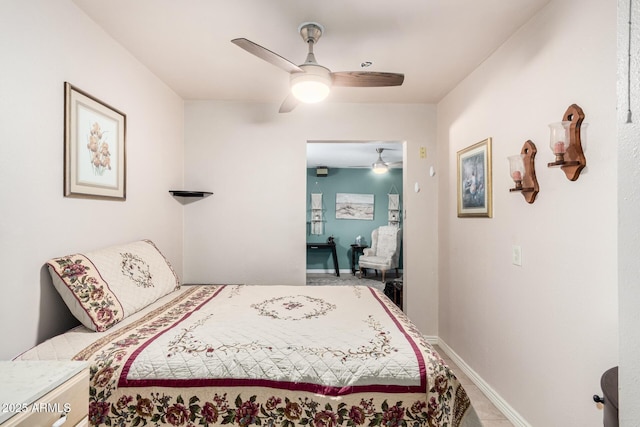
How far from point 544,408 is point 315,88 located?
2313 mm

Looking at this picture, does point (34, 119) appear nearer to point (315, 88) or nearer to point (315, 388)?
point (315, 88)

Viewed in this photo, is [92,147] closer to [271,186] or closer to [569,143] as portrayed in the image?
[271,186]

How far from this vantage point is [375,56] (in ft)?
7.57

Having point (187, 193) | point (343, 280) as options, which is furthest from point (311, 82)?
point (343, 280)

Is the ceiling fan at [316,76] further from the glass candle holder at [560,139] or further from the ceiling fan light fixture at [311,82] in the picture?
the glass candle holder at [560,139]

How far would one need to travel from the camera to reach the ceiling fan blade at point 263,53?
155 centimetres

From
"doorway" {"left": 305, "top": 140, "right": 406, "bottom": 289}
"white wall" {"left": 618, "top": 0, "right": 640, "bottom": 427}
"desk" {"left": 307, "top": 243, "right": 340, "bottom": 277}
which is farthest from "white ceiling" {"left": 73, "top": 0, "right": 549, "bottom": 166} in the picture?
"doorway" {"left": 305, "top": 140, "right": 406, "bottom": 289}

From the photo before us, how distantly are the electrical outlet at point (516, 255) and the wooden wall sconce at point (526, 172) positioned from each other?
0.33 m

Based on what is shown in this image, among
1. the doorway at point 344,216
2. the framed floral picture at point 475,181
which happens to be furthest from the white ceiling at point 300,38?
the doorway at point 344,216

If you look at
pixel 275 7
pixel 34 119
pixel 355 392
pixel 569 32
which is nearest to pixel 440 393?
pixel 355 392

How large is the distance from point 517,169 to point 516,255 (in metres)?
0.56

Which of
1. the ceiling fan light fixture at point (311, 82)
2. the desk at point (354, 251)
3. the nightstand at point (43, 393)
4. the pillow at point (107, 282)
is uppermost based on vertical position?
the ceiling fan light fixture at point (311, 82)

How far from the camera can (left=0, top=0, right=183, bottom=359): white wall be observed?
137cm

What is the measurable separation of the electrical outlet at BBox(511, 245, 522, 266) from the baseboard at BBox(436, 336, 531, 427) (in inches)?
37.8
